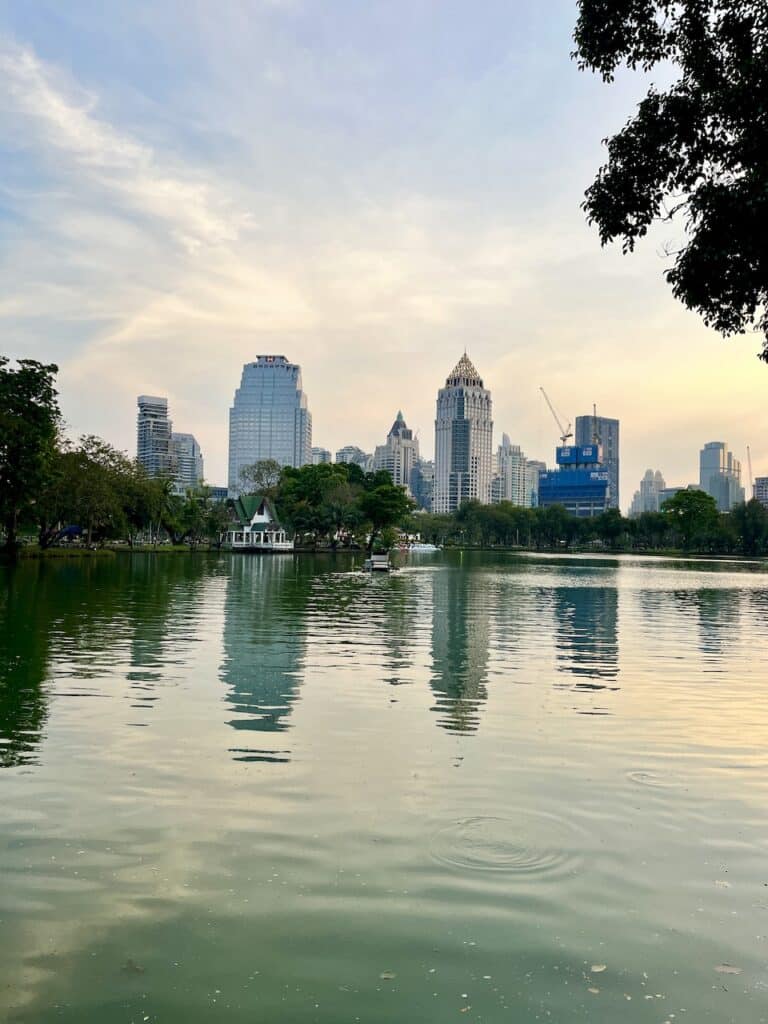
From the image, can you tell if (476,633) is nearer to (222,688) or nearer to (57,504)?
(222,688)

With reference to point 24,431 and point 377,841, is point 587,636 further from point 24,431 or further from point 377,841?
point 24,431

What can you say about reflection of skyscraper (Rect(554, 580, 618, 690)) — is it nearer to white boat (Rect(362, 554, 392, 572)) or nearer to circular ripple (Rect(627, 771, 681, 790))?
circular ripple (Rect(627, 771, 681, 790))

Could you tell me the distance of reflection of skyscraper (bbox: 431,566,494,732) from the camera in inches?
532

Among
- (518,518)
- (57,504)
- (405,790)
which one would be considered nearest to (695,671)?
(405,790)

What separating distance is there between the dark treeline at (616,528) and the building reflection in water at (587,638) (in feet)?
309

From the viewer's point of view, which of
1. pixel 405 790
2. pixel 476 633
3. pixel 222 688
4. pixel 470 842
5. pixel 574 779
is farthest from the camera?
pixel 476 633

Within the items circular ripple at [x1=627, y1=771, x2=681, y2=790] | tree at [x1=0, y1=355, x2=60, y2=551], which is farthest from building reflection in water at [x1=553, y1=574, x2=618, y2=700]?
tree at [x1=0, y1=355, x2=60, y2=551]

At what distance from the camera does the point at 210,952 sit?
5496 millimetres

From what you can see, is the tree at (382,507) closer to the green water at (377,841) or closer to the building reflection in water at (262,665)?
the building reflection in water at (262,665)

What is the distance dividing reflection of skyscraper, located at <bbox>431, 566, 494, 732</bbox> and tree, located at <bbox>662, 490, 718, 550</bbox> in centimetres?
9752

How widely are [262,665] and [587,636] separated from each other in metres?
11.4

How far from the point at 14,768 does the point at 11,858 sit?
2.94 metres

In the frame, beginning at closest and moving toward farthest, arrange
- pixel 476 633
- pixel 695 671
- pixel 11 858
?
pixel 11 858, pixel 695 671, pixel 476 633

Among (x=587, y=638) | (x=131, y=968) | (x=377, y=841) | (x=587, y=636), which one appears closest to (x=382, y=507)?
(x=587, y=636)
